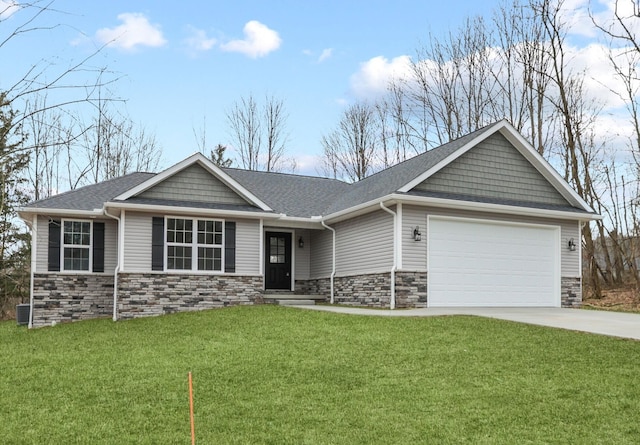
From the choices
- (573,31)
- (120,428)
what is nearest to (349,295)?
(120,428)

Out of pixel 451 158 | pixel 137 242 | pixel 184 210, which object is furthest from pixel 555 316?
pixel 137 242

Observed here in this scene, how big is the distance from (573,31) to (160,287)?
774 inches

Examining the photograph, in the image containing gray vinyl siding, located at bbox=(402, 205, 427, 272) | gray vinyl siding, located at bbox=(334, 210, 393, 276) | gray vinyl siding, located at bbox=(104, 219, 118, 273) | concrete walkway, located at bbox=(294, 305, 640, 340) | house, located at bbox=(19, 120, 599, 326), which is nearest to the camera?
concrete walkway, located at bbox=(294, 305, 640, 340)

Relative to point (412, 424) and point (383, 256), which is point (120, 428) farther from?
point (383, 256)

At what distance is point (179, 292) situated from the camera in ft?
55.5

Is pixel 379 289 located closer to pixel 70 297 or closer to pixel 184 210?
pixel 184 210

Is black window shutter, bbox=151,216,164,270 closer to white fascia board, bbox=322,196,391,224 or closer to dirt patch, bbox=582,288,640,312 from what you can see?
white fascia board, bbox=322,196,391,224

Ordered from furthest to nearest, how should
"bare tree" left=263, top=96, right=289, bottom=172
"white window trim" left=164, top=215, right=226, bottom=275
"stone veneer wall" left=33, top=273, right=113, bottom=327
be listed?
"bare tree" left=263, top=96, right=289, bottom=172 < "stone veneer wall" left=33, top=273, right=113, bottom=327 < "white window trim" left=164, top=215, right=226, bottom=275

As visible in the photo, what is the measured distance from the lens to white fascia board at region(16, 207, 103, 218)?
1697 centimetres

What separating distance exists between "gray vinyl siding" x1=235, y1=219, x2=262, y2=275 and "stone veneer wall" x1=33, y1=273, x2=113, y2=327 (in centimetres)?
375

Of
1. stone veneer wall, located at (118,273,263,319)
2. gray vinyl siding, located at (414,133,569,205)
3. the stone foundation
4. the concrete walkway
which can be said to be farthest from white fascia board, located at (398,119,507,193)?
stone veneer wall, located at (118,273,263,319)

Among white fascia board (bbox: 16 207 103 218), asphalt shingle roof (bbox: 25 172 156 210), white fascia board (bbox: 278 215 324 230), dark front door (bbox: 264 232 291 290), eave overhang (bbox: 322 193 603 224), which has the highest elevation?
asphalt shingle roof (bbox: 25 172 156 210)

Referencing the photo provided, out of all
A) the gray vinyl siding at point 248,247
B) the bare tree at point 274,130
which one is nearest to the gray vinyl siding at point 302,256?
the gray vinyl siding at point 248,247

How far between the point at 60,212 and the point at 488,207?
37.1 feet
